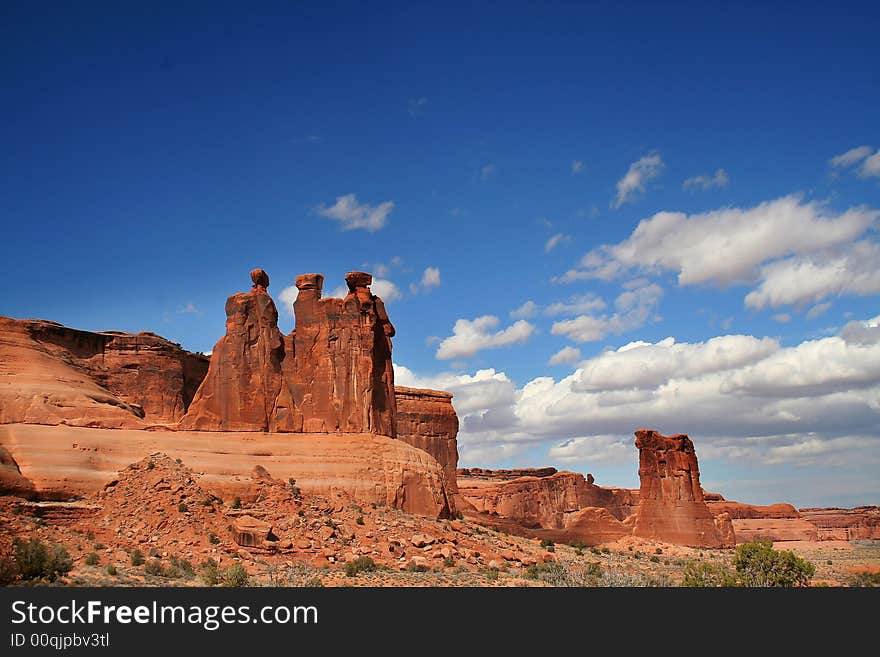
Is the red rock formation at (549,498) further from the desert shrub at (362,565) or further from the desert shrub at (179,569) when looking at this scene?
the desert shrub at (179,569)

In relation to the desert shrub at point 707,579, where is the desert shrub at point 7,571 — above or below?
above

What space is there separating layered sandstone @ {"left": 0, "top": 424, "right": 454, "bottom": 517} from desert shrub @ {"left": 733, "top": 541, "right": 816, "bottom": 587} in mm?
18785

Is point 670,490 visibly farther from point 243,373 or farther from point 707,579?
point 707,579

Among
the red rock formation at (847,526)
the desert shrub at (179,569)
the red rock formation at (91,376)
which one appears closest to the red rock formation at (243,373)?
the red rock formation at (91,376)

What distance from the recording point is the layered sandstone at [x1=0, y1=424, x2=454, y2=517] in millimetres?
39250

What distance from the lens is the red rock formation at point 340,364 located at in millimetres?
Result: 49062

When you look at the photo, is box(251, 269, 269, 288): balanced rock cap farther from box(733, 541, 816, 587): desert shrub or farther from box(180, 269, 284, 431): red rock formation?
box(733, 541, 816, 587): desert shrub

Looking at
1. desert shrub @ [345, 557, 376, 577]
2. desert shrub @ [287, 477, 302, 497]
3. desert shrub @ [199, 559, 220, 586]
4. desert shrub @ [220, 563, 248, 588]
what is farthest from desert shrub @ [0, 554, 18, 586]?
desert shrub @ [287, 477, 302, 497]

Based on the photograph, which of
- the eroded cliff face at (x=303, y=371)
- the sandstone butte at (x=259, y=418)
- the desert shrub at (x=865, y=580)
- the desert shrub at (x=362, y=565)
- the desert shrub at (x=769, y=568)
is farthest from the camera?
the eroded cliff face at (x=303, y=371)

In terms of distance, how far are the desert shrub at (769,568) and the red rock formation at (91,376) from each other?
31408mm

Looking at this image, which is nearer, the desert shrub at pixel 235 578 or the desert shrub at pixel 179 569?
the desert shrub at pixel 235 578

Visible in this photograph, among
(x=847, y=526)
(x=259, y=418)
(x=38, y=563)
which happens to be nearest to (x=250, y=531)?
(x=38, y=563)

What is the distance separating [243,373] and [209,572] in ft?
75.4

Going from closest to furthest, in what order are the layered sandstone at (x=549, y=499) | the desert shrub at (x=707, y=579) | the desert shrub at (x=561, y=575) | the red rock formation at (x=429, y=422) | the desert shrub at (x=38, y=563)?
the desert shrub at (x=38, y=563)
the desert shrub at (x=707, y=579)
the desert shrub at (x=561, y=575)
the red rock formation at (x=429, y=422)
the layered sandstone at (x=549, y=499)
